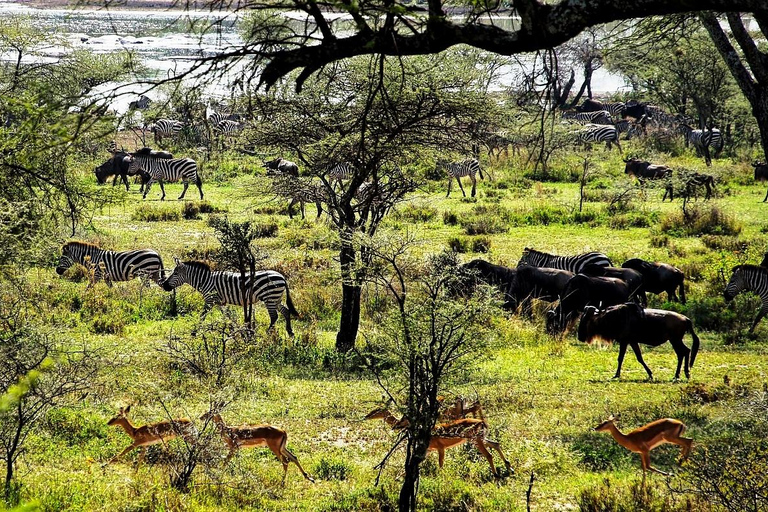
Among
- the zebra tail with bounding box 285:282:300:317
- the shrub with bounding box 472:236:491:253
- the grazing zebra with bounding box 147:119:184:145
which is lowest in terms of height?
the zebra tail with bounding box 285:282:300:317

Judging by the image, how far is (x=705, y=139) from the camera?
30.6m

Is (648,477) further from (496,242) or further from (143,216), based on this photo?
(143,216)

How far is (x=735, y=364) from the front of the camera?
1132 cm

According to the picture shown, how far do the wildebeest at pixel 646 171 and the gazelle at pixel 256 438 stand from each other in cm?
1894

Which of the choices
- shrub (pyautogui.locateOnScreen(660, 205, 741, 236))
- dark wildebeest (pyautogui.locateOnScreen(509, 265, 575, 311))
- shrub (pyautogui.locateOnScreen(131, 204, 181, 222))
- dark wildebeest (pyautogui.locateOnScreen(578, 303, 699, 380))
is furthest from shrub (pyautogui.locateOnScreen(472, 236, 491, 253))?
shrub (pyautogui.locateOnScreen(131, 204, 181, 222))

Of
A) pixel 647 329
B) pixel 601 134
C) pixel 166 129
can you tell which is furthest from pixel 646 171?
pixel 166 129

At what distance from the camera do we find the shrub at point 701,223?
64.3ft

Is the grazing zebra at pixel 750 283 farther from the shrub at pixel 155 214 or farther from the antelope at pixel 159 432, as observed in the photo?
the shrub at pixel 155 214

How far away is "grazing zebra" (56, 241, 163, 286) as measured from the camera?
1628cm

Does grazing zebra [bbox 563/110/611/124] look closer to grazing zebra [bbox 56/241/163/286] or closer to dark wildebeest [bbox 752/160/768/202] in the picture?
dark wildebeest [bbox 752/160/768/202]

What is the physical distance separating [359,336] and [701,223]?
1024 centimetres

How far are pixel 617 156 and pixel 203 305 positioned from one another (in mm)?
21498

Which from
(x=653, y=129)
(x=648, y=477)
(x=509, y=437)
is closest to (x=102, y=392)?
(x=509, y=437)

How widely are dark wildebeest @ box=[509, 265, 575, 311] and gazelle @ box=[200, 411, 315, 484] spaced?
299 inches
